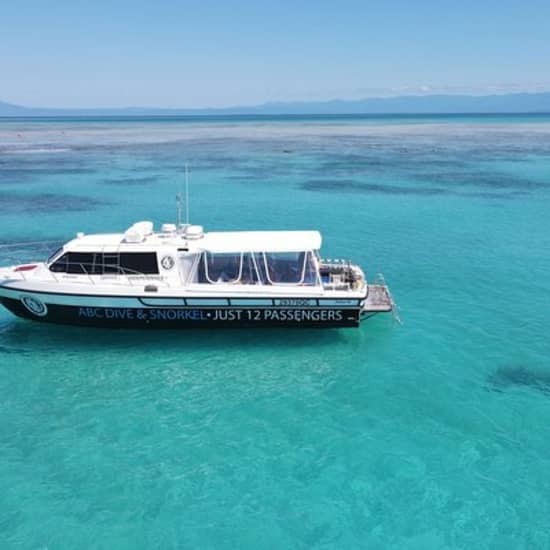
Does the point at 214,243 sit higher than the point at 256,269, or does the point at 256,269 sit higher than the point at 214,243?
the point at 214,243

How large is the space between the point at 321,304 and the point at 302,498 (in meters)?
7.64

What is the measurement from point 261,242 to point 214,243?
168 centimetres

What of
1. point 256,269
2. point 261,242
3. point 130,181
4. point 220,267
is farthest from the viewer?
point 130,181

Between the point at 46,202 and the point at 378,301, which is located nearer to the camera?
the point at 378,301

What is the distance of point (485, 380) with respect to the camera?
54.1 ft

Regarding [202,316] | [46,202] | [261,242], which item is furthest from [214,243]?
[46,202]

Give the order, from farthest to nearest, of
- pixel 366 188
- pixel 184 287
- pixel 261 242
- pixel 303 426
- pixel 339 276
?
pixel 366 188 → pixel 339 276 → pixel 261 242 → pixel 184 287 → pixel 303 426

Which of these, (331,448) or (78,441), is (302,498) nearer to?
(331,448)

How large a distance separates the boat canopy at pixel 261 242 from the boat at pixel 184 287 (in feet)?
0.12

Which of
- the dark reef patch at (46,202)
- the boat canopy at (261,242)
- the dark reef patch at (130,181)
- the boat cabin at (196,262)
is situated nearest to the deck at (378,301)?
the boat cabin at (196,262)

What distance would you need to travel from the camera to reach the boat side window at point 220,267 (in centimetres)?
1858

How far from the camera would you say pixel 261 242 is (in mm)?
18938

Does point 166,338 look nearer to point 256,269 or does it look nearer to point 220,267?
point 220,267

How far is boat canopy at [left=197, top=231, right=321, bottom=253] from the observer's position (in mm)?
18484
